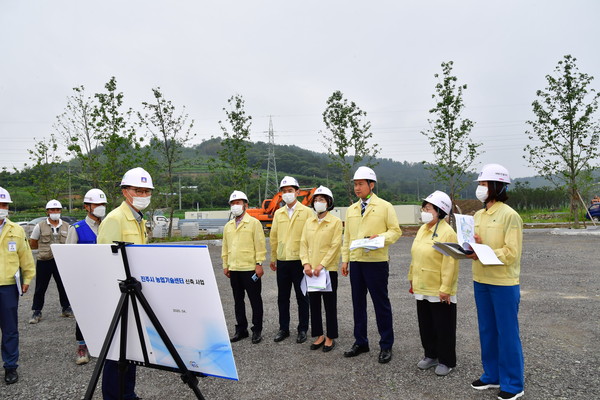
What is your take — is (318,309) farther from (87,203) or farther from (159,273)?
(87,203)

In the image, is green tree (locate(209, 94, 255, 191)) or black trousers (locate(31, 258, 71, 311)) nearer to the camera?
black trousers (locate(31, 258, 71, 311))

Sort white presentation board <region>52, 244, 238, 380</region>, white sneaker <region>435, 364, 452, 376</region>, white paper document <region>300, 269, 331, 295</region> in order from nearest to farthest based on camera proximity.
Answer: white presentation board <region>52, 244, 238, 380</region> → white sneaker <region>435, 364, 452, 376</region> → white paper document <region>300, 269, 331, 295</region>

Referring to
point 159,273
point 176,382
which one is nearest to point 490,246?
point 159,273

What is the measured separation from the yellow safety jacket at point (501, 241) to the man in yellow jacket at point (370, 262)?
1.04 meters

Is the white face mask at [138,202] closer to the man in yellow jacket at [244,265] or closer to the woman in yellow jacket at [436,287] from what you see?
the man in yellow jacket at [244,265]

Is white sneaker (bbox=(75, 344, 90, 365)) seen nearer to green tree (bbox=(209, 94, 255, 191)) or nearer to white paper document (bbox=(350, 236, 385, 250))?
white paper document (bbox=(350, 236, 385, 250))

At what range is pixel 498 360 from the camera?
12.1ft

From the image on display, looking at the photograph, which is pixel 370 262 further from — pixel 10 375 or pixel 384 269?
pixel 10 375

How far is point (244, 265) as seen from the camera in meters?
5.41

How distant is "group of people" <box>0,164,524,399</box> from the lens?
3.51m

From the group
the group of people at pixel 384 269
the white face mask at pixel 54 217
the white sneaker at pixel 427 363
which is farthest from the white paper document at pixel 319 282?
the white face mask at pixel 54 217

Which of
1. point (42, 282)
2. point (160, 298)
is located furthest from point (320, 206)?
point (42, 282)

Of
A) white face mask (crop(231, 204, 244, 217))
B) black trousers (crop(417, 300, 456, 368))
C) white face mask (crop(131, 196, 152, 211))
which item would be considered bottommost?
black trousers (crop(417, 300, 456, 368))

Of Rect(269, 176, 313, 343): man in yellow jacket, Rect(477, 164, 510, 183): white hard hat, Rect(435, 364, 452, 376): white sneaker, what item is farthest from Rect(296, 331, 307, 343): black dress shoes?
Rect(477, 164, 510, 183): white hard hat
